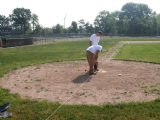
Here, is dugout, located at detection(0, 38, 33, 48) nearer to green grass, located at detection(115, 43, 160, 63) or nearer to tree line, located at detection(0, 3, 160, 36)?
green grass, located at detection(115, 43, 160, 63)

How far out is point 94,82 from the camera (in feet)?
24.4

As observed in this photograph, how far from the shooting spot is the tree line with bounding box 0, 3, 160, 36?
80188 mm

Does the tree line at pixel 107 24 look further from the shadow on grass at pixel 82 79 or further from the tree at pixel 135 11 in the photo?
the shadow on grass at pixel 82 79

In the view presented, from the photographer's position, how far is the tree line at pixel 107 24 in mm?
80188

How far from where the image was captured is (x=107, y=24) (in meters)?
96.9

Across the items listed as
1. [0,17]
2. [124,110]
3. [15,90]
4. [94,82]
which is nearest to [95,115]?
[124,110]

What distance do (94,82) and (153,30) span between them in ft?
304

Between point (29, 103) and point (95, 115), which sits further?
point (29, 103)

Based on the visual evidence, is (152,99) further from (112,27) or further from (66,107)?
(112,27)

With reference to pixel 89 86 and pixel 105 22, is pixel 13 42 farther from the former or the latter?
pixel 105 22

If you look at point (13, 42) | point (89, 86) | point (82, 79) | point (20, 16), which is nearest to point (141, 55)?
point (82, 79)

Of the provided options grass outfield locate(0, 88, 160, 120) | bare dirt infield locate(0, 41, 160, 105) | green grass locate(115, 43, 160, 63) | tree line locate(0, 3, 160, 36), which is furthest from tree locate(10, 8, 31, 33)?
grass outfield locate(0, 88, 160, 120)

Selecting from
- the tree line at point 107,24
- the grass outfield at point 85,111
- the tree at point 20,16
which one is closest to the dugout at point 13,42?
the grass outfield at point 85,111

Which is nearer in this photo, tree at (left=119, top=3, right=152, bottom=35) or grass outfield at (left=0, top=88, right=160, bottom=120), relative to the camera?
grass outfield at (left=0, top=88, right=160, bottom=120)
